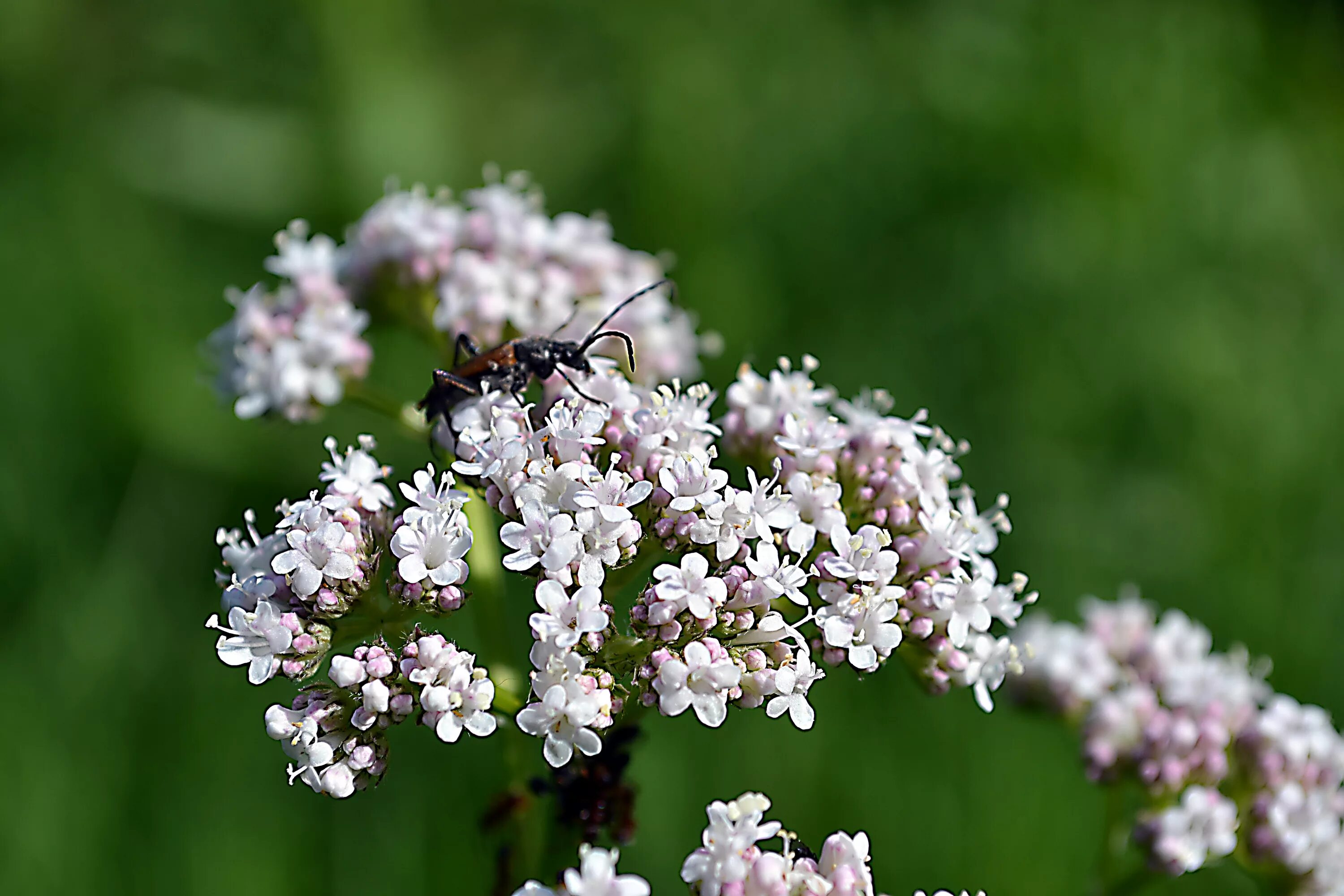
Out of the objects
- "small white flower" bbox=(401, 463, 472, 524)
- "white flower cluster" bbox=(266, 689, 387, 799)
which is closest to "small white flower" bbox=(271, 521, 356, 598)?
"small white flower" bbox=(401, 463, 472, 524)

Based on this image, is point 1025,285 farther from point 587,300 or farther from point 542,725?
point 542,725

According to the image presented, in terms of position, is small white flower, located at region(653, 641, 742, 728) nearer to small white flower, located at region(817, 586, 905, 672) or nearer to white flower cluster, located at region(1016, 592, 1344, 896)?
small white flower, located at region(817, 586, 905, 672)

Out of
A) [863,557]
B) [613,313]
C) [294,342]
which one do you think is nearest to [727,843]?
[863,557]

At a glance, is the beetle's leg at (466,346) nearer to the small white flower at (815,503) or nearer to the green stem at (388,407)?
the green stem at (388,407)

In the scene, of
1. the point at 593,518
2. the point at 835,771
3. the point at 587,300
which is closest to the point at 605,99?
the point at 587,300

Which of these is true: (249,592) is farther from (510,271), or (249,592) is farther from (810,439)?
(510,271)
